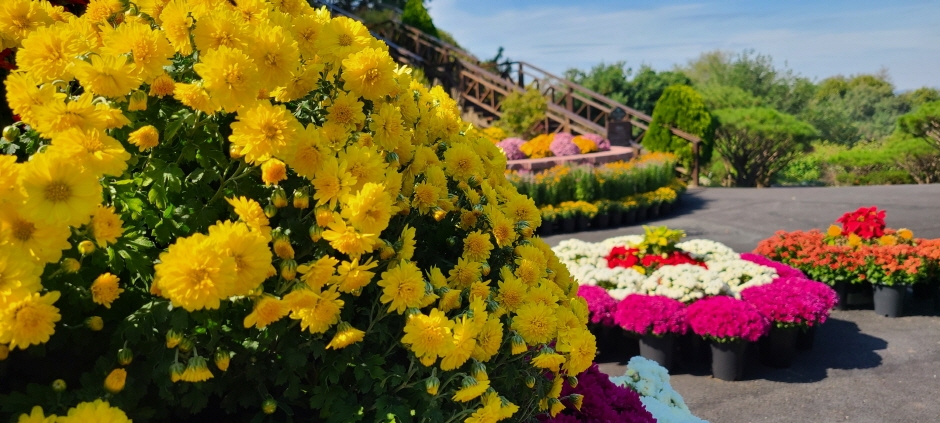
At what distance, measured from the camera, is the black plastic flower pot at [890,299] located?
6.23 m

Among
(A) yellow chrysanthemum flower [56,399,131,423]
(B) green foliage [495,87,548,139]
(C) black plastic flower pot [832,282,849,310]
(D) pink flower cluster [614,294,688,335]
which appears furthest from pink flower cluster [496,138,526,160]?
(A) yellow chrysanthemum flower [56,399,131,423]

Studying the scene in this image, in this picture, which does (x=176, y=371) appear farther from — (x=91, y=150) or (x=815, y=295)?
(x=815, y=295)

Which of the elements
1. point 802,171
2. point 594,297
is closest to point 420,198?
point 594,297

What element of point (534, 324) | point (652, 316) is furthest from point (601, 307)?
point (534, 324)

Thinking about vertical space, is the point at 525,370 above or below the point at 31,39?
below

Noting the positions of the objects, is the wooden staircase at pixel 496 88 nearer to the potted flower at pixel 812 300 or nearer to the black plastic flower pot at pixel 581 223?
the black plastic flower pot at pixel 581 223

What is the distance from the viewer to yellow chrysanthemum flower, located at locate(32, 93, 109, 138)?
4.12 ft

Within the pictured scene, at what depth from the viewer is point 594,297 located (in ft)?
17.0

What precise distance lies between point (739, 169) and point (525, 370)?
22.4 meters

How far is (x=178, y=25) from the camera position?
1.44 meters

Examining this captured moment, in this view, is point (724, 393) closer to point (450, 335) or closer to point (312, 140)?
point (450, 335)

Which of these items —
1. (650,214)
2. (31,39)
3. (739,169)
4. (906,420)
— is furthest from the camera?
(739,169)

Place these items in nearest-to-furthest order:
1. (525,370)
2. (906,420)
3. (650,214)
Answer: (525,370)
(906,420)
(650,214)

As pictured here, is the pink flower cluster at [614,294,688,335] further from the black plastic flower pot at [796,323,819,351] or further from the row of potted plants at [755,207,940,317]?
the row of potted plants at [755,207,940,317]
